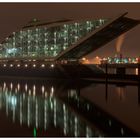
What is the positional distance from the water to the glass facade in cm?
1367

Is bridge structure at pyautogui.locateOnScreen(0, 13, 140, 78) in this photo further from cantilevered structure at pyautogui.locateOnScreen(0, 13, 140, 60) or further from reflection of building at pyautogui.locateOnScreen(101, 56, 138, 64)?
reflection of building at pyautogui.locateOnScreen(101, 56, 138, 64)

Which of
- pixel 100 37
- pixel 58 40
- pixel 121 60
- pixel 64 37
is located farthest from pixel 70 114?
pixel 58 40

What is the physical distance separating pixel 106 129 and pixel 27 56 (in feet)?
82.2

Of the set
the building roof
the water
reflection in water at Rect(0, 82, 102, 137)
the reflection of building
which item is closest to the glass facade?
the building roof

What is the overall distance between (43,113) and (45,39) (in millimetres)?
21463

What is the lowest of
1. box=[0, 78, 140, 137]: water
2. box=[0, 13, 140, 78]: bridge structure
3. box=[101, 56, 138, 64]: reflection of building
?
box=[0, 78, 140, 137]: water

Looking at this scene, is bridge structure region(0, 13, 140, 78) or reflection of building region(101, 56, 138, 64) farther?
reflection of building region(101, 56, 138, 64)

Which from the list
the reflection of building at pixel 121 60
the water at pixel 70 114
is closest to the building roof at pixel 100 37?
the reflection of building at pixel 121 60

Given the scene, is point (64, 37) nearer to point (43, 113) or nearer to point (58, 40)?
point (58, 40)

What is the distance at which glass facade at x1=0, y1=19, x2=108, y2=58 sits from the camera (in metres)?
27.5

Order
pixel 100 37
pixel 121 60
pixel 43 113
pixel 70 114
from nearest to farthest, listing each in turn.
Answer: pixel 70 114 → pixel 43 113 → pixel 100 37 → pixel 121 60

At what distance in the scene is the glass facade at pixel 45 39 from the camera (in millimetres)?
27527

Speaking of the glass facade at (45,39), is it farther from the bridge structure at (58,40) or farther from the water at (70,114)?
the water at (70,114)

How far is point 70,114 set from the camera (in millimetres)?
9258
